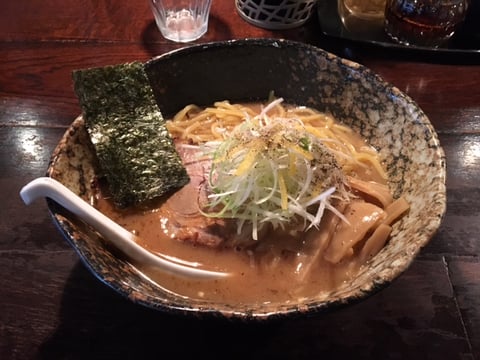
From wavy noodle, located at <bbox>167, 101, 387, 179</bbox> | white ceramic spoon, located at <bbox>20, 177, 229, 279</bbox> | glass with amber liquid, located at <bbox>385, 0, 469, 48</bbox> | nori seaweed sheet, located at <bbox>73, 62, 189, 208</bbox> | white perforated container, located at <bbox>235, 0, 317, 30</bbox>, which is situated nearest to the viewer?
white ceramic spoon, located at <bbox>20, 177, 229, 279</bbox>

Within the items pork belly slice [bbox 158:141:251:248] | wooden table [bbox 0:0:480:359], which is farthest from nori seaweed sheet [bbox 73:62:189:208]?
wooden table [bbox 0:0:480:359]

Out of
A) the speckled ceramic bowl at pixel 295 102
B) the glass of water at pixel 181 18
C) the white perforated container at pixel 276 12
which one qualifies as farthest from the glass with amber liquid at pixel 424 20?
the glass of water at pixel 181 18

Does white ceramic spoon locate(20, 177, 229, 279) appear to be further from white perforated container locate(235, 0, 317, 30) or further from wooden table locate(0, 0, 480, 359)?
white perforated container locate(235, 0, 317, 30)

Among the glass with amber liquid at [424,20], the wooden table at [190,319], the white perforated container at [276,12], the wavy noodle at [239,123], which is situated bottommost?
the wooden table at [190,319]

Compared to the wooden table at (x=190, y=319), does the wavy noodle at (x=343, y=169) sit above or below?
above

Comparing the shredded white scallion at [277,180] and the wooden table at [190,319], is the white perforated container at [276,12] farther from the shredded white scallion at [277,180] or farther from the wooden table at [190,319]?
the shredded white scallion at [277,180]

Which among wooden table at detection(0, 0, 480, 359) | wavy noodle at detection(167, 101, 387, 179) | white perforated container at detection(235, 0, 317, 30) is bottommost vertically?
wooden table at detection(0, 0, 480, 359)

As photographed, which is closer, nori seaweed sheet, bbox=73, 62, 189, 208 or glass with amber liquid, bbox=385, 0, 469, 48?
nori seaweed sheet, bbox=73, 62, 189, 208
